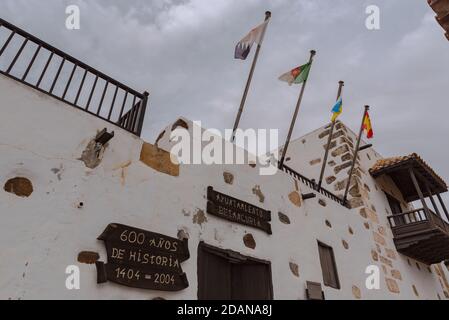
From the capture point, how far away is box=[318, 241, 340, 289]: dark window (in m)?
5.25

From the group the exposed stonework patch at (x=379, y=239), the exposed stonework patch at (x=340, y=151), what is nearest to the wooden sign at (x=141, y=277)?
the exposed stonework patch at (x=379, y=239)

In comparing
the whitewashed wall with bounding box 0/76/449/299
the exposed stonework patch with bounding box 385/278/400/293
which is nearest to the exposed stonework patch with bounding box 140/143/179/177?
the whitewashed wall with bounding box 0/76/449/299

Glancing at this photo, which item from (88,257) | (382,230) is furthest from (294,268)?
(382,230)

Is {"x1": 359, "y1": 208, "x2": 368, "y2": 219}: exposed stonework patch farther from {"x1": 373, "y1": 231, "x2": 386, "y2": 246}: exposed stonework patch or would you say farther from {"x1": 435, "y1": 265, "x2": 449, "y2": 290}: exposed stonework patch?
{"x1": 435, "y1": 265, "x2": 449, "y2": 290}: exposed stonework patch

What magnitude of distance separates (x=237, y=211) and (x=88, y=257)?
209cm

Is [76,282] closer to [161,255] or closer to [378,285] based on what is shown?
[161,255]

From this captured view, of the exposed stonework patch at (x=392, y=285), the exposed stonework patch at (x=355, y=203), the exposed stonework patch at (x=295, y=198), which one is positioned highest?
the exposed stonework patch at (x=355, y=203)

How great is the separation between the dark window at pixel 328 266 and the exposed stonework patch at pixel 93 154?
404 centimetres

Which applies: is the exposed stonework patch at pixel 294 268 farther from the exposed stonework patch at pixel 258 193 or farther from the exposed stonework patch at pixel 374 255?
the exposed stonework patch at pixel 374 255

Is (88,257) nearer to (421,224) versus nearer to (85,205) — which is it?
(85,205)

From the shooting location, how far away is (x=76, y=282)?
259 centimetres

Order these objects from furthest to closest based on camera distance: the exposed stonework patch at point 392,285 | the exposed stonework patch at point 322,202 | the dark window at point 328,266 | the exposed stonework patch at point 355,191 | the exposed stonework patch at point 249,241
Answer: the exposed stonework patch at point 355,191, the exposed stonework patch at point 392,285, the exposed stonework patch at point 322,202, the dark window at point 328,266, the exposed stonework patch at point 249,241

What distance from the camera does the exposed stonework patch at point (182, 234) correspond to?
3473 mm

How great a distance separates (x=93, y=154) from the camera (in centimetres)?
317
